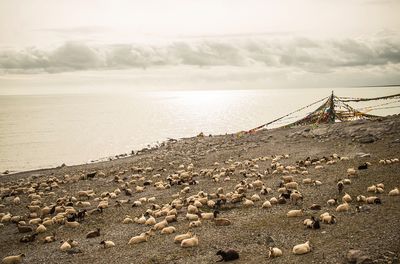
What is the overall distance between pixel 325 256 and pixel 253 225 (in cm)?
362

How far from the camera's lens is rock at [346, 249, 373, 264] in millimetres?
8445

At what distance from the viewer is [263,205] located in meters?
14.5

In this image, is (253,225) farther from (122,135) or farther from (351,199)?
(122,135)

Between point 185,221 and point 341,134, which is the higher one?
point 341,134

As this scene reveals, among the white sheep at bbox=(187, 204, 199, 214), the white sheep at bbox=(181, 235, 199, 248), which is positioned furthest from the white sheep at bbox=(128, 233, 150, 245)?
the white sheep at bbox=(187, 204, 199, 214)

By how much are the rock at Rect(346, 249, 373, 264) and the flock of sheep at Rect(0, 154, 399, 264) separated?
1.24m

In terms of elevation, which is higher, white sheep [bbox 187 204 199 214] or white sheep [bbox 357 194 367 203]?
white sheep [bbox 357 194 367 203]

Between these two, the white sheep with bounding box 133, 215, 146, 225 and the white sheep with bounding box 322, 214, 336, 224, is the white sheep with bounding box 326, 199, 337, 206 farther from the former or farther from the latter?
the white sheep with bounding box 133, 215, 146, 225

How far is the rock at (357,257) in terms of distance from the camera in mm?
8445

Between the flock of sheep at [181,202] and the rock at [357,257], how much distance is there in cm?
124

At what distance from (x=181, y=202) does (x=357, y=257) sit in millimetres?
9047

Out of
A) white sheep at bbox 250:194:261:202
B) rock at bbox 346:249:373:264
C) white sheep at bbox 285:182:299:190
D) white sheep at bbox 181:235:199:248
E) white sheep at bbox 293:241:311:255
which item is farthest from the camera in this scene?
white sheep at bbox 285:182:299:190

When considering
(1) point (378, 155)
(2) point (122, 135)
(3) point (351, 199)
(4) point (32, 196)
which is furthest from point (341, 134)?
(2) point (122, 135)

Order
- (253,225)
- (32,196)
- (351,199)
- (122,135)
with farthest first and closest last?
1. (122,135)
2. (32,196)
3. (351,199)
4. (253,225)
